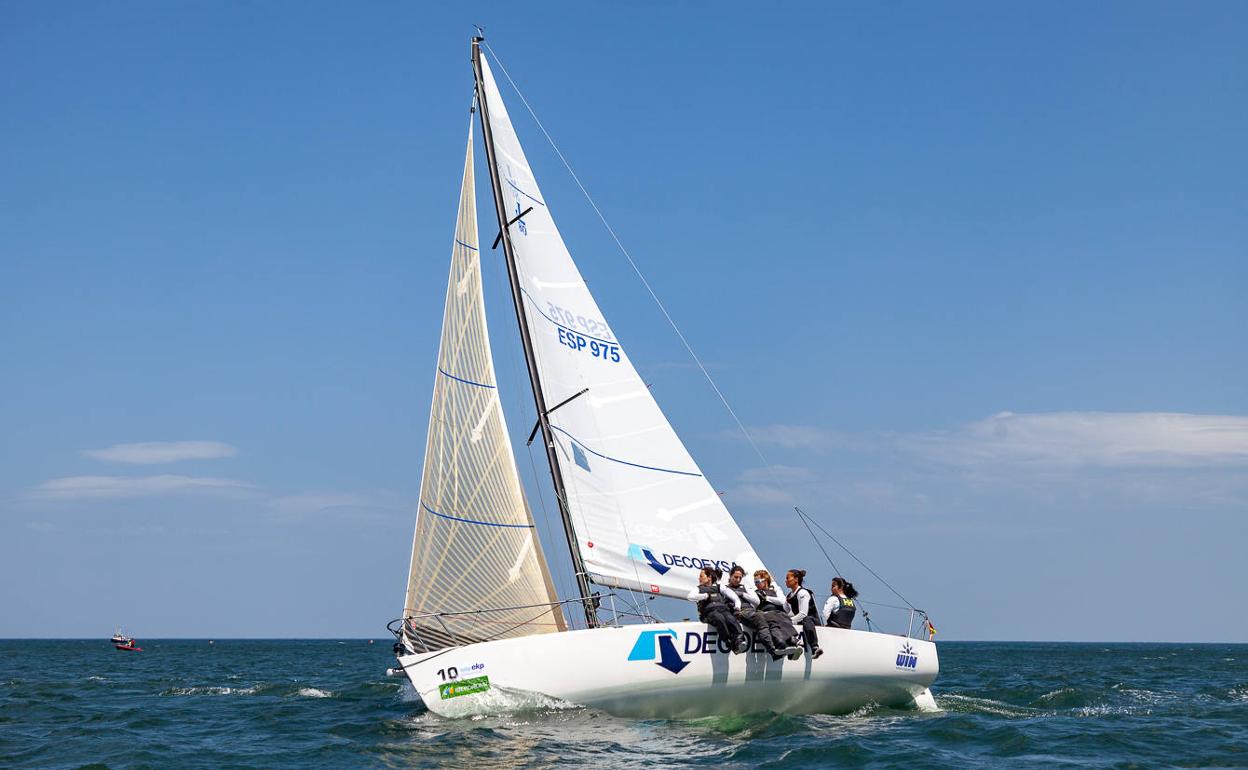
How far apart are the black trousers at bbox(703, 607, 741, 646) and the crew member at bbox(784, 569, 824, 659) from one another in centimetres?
86

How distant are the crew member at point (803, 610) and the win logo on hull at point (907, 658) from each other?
1.31 m

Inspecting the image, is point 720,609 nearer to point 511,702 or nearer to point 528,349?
point 511,702

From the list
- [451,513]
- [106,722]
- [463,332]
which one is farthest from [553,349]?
[106,722]

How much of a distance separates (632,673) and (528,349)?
5077 millimetres

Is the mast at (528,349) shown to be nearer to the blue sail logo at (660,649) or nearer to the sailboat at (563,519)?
the sailboat at (563,519)

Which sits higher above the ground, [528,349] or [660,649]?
[528,349]

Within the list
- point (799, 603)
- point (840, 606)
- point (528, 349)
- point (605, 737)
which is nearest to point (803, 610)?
point (799, 603)

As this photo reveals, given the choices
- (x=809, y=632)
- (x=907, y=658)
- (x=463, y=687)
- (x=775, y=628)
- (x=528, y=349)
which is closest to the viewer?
(x=463, y=687)

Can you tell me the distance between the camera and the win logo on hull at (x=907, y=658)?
15227 mm

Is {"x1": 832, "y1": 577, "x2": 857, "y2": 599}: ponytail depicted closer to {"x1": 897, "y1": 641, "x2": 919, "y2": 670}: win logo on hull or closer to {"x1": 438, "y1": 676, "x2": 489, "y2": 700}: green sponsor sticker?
{"x1": 897, "y1": 641, "x2": 919, "y2": 670}: win logo on hull

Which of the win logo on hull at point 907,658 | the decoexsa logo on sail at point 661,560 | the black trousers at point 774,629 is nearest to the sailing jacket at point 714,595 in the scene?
the black trousers at point 774,629

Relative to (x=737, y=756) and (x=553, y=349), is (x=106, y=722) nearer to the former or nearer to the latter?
(x=553, y=349)

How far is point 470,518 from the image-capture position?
52.5ft

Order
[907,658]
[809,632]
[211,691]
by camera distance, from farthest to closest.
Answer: [211,691], [907,658], [809,632]
